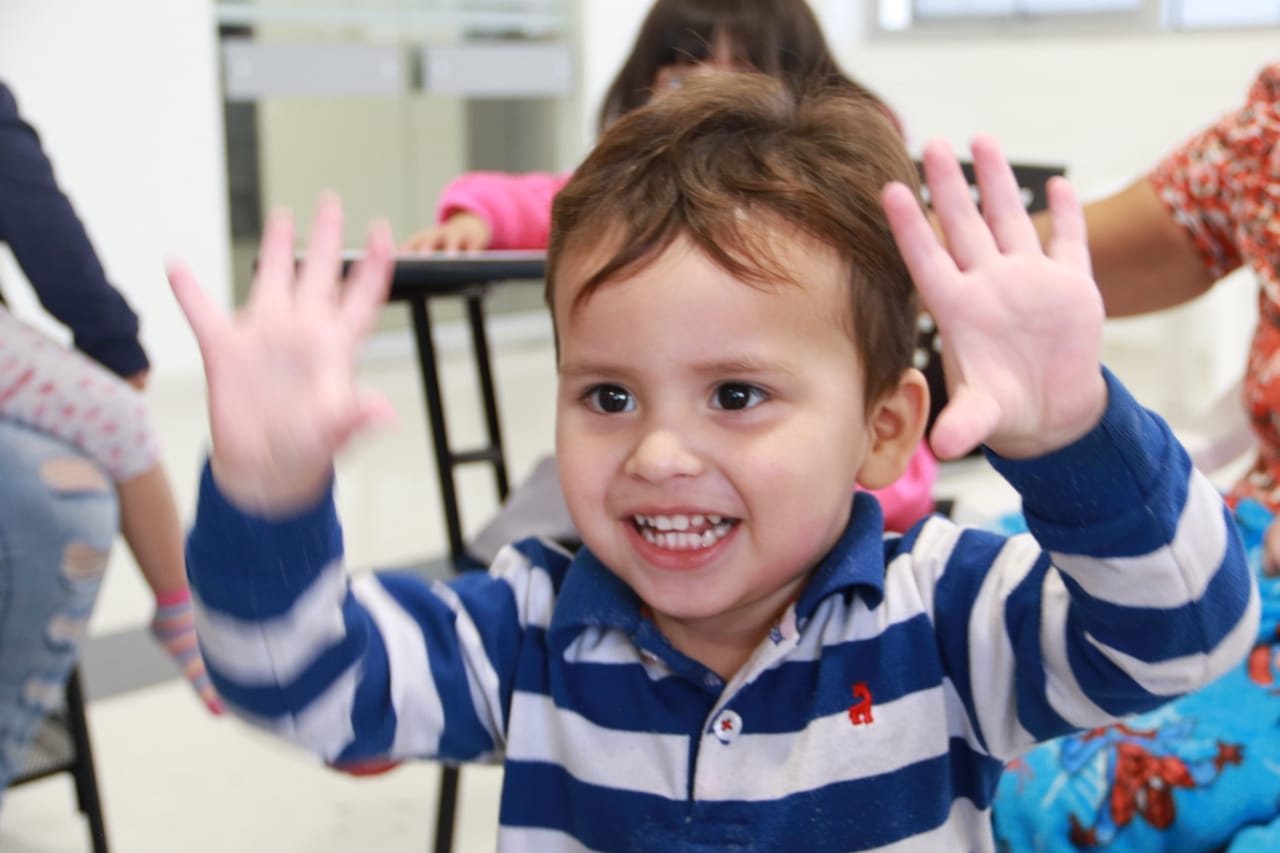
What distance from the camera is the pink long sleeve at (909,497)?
1278 mm

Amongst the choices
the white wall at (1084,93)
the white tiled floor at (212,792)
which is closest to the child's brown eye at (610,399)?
the white tiled floor at (212,792)

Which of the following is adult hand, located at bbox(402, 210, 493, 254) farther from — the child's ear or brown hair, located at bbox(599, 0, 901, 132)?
the child's ear

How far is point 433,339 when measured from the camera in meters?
1.55

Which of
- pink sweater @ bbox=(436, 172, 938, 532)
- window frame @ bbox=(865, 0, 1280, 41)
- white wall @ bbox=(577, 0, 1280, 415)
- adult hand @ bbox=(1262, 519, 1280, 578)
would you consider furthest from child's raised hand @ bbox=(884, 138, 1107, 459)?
window frame @ bbox=(865, 0, 1280, 41)

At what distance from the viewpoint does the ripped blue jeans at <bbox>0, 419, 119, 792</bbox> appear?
1.33m

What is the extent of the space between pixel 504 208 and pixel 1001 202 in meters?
1.04

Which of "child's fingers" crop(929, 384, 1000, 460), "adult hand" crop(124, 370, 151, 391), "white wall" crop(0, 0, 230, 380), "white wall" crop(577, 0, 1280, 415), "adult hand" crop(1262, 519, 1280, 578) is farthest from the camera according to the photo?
"white wall" crop(577, 0, 1280, 415)

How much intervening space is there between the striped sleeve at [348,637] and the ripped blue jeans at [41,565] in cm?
64

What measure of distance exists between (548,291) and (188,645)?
1.11 metres

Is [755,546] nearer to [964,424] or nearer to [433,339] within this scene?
[964,424]

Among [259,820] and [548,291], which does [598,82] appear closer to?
[259,820]

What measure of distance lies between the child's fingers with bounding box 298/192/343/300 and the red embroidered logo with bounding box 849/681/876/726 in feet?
1.20

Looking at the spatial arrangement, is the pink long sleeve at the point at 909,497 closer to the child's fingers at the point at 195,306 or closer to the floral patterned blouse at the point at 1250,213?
the floral patterned blouse at the point at 1250,213

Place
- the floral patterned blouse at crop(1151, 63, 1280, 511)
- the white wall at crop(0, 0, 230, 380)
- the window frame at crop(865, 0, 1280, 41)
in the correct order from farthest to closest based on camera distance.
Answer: the window frame at crop(865, 0, 1280, 41), the white wall at crop(0, 0, 230, 380), the floral patterned blouse at crop(1151, 63, 1280, 511)
